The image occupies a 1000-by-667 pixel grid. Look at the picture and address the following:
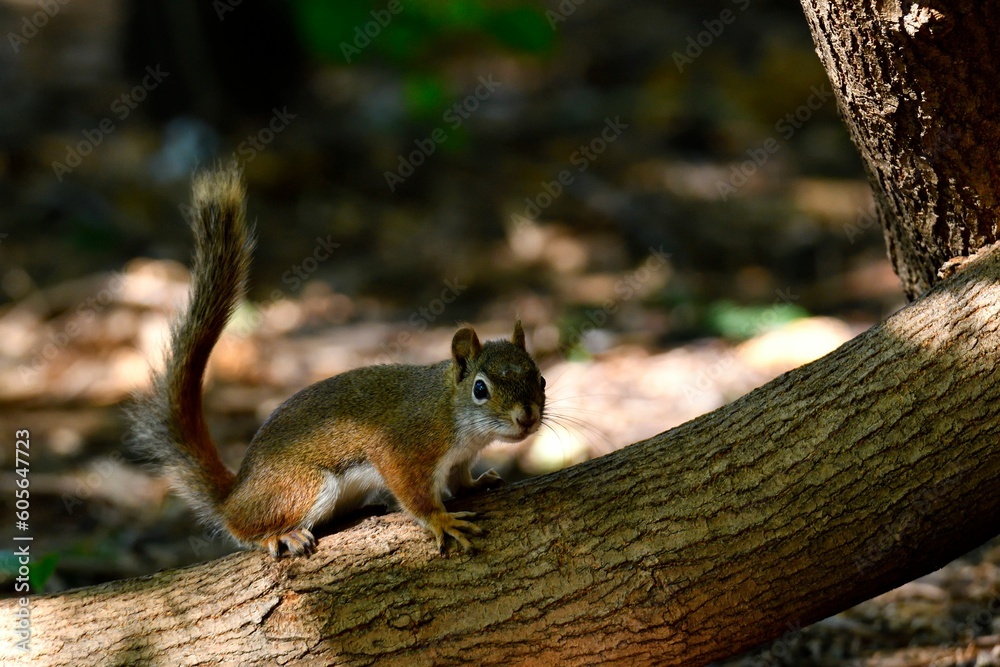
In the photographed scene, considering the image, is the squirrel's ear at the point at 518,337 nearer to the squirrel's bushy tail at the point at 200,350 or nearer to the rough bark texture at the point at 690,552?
the rough bark texture at the point at 690,552

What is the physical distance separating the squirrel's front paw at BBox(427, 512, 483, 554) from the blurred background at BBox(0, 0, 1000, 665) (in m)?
1.18

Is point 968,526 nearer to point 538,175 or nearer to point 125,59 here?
point 538,175

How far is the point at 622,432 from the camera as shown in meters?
4.49

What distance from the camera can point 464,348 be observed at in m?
2.86

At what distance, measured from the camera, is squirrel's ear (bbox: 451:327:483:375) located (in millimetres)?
2859

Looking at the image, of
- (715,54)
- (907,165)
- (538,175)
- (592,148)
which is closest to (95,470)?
(907,165)

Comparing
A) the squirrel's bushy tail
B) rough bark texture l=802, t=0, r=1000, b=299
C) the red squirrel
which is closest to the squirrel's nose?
the red squirrel

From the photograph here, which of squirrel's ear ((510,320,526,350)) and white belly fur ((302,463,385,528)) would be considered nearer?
white belly fur ((302,463,385,528))

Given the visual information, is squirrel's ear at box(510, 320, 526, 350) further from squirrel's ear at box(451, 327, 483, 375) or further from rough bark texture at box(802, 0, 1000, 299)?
rough bark texture at box(802, 0, 1000, 299)

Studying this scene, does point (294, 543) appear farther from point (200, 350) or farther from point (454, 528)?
point (200, 350)

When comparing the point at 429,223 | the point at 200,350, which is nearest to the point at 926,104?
the point at 200,350

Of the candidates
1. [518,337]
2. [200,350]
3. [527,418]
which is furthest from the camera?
[518,337]

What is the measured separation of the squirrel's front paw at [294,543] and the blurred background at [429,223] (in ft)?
2.49

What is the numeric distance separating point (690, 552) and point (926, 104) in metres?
1.20
